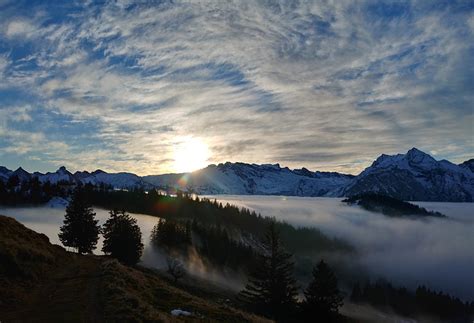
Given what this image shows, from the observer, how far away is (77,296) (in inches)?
1056

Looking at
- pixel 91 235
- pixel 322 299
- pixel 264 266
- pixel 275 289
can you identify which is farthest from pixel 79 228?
pixel 322 299

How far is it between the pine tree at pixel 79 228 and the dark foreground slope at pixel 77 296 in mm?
43611

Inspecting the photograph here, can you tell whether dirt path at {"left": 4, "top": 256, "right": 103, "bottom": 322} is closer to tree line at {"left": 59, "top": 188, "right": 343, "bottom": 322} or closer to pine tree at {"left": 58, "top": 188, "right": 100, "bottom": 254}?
tree line at {"left": 59, "top": 188, "right": 343, "bottom": 322}

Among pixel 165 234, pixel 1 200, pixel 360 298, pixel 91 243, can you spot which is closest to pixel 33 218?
pixel 1 200

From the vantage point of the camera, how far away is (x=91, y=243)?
8438 centimetres

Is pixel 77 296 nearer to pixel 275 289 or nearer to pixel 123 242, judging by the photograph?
pixel 275 289

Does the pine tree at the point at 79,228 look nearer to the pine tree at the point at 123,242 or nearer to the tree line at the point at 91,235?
the tree line at the point at 91,235

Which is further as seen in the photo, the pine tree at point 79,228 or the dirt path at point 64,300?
the pine tree at point 79,228

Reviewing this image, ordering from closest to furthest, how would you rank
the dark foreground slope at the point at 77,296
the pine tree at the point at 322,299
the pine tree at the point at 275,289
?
the dark foreground slope at the point at 77,296
the pine tree at the point at 275,289
the pine tree at the point at 322,299

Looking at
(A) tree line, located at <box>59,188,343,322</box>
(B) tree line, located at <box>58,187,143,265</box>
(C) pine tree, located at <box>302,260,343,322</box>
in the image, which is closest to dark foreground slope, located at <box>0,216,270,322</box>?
(A) tree line, located at <box>59,188,343,322</box>

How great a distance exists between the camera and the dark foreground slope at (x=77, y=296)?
872 inches

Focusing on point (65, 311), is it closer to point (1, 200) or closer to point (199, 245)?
point (199, 245)

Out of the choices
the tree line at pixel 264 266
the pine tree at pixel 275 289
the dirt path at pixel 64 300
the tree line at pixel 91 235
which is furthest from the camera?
the tree line at pixel 91 235

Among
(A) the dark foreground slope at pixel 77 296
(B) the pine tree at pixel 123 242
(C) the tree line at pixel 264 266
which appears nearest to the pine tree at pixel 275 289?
(C) the tree line at pixel 264 266
